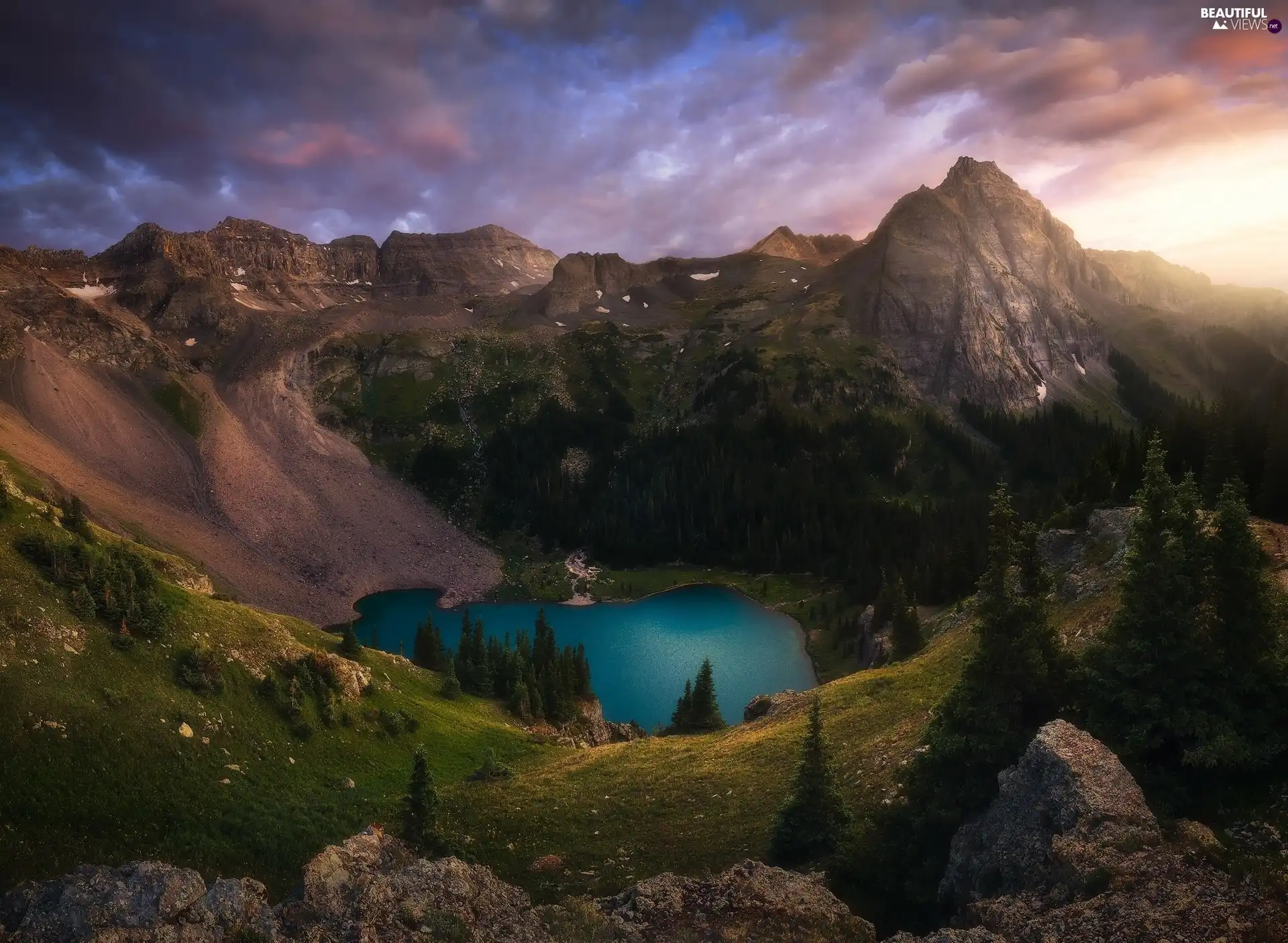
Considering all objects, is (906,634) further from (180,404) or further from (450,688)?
(180,404)

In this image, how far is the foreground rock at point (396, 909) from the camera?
666 inches

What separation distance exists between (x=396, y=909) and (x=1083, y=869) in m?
17.6

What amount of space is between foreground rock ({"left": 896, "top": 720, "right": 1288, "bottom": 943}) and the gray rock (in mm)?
32

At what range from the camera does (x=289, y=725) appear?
39.9 m

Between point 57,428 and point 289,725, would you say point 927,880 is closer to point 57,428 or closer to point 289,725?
point 289,725

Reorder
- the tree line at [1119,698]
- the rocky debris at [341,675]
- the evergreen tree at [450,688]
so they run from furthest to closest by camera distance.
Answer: the evergreen tree at [450,688] → the rocky debris at [341,675] → the tree line at [1119,698]

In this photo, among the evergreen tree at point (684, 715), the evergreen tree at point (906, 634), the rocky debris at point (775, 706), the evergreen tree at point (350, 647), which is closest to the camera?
the rocky debris at point (775, 706)

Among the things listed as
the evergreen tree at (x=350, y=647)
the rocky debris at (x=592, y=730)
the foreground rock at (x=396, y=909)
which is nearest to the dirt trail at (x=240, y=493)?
the rocky debris at (x=592, y=730)

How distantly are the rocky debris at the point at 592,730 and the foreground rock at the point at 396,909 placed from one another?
138 ft

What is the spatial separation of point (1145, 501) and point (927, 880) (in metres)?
15.2

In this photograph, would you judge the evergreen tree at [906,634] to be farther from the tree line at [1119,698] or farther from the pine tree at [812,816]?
the pine tree at [812,816]

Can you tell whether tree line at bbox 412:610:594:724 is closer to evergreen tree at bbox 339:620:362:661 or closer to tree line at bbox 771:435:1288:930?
evergreen tree at bbox 339:620:362:661

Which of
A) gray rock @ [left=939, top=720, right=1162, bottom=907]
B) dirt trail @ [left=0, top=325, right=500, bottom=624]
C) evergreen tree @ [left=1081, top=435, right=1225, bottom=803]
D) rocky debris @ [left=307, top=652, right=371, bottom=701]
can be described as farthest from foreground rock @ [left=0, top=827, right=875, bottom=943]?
dirt trail @ [left=0, top=325, right=500, bottom=624]

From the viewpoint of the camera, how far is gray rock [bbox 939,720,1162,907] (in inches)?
708
